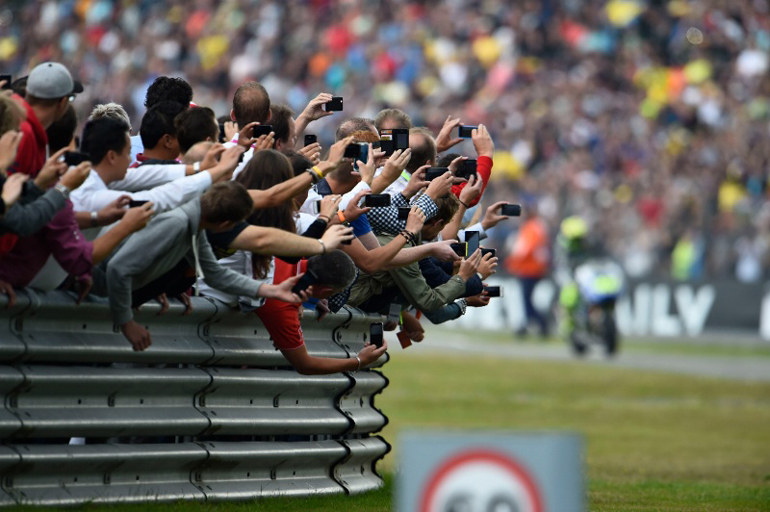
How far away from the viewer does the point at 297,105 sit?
36250mm

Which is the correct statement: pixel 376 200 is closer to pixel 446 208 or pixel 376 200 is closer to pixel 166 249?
pixel 446 208

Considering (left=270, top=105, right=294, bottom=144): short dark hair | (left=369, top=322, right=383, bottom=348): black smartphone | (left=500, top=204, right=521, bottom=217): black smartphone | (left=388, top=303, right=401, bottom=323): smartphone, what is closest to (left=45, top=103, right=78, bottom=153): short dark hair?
(left=270, top=105, right=294, bottom=144): short dark hair

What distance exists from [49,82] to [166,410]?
1.67 metres

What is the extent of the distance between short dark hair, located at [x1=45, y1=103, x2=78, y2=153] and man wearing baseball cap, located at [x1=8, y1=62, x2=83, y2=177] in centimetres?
20

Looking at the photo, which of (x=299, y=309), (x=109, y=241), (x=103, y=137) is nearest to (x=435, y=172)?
(x=299, y=309)

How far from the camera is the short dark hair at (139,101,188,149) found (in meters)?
8.13

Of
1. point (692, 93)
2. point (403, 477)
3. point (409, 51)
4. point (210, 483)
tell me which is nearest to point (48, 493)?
point (210, 483)

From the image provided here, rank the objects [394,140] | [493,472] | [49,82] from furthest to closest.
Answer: [394,140] < [49,82] < [493,472]

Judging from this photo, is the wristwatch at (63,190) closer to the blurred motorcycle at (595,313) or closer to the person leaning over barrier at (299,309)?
the person leaning over barrier at (299,309)

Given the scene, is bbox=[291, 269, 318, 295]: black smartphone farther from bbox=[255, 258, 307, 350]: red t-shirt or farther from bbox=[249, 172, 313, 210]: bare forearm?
bbox=[249, 172, 313, 210]: bare forearm

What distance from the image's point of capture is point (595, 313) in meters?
27.2

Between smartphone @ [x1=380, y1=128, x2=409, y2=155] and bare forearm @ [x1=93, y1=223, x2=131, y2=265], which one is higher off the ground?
smartphone @ [x1=380, y1=128, x2=409, y2=155]

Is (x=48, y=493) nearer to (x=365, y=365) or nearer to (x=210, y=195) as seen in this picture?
(x=210, y=195)

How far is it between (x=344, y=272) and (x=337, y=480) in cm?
150
